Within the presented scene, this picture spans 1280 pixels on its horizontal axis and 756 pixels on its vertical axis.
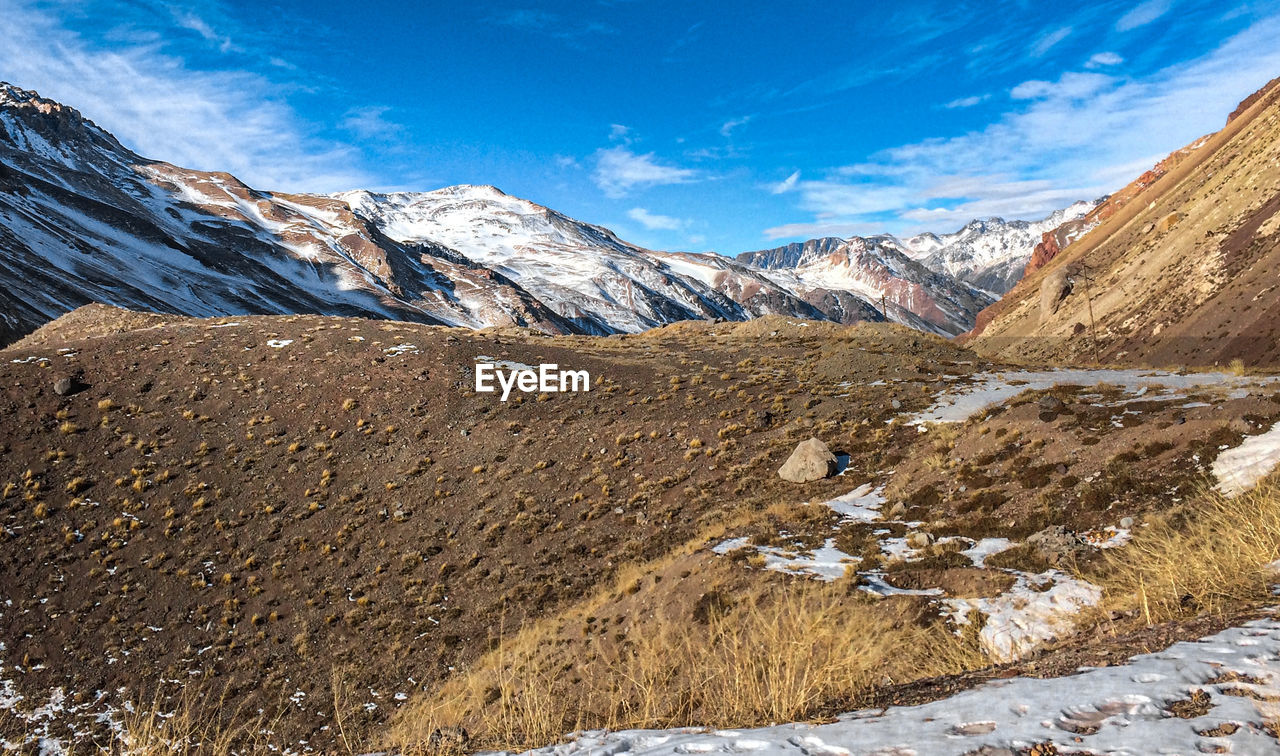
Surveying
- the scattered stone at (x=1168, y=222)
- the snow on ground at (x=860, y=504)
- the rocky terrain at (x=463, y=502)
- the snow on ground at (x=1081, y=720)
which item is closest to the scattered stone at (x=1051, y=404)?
the rocky terrain at (x=463, y=502)

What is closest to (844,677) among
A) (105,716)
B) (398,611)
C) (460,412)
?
(398,611)

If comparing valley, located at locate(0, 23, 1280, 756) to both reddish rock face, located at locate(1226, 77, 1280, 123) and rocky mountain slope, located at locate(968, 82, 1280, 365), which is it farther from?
reddish rock face, located at locate(1226, 77, 1280, 123)

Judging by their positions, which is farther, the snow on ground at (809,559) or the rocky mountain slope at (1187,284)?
the rocky mountain slope at (1187,284)

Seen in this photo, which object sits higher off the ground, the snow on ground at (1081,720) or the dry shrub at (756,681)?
the snow on ground at (1081,720)

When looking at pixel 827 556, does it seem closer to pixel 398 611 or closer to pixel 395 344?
pixel 398 611

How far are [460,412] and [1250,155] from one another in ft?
379

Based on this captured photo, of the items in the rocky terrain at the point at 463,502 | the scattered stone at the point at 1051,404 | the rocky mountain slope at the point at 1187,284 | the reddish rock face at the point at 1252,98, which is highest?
the reddish rock face at the point at 1252,98

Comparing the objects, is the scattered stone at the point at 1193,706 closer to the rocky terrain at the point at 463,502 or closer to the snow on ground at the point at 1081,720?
the snow on ground at the point at 1081,720

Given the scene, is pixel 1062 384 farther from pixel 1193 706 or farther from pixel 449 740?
pixel 449 740

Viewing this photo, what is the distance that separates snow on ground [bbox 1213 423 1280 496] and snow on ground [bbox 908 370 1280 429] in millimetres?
5302

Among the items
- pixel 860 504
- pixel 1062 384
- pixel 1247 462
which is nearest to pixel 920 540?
pixel 860 504

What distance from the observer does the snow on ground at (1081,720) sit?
4.30m

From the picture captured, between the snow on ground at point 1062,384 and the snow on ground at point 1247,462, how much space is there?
5302 millimetres

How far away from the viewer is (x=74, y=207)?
169625 millimetres
